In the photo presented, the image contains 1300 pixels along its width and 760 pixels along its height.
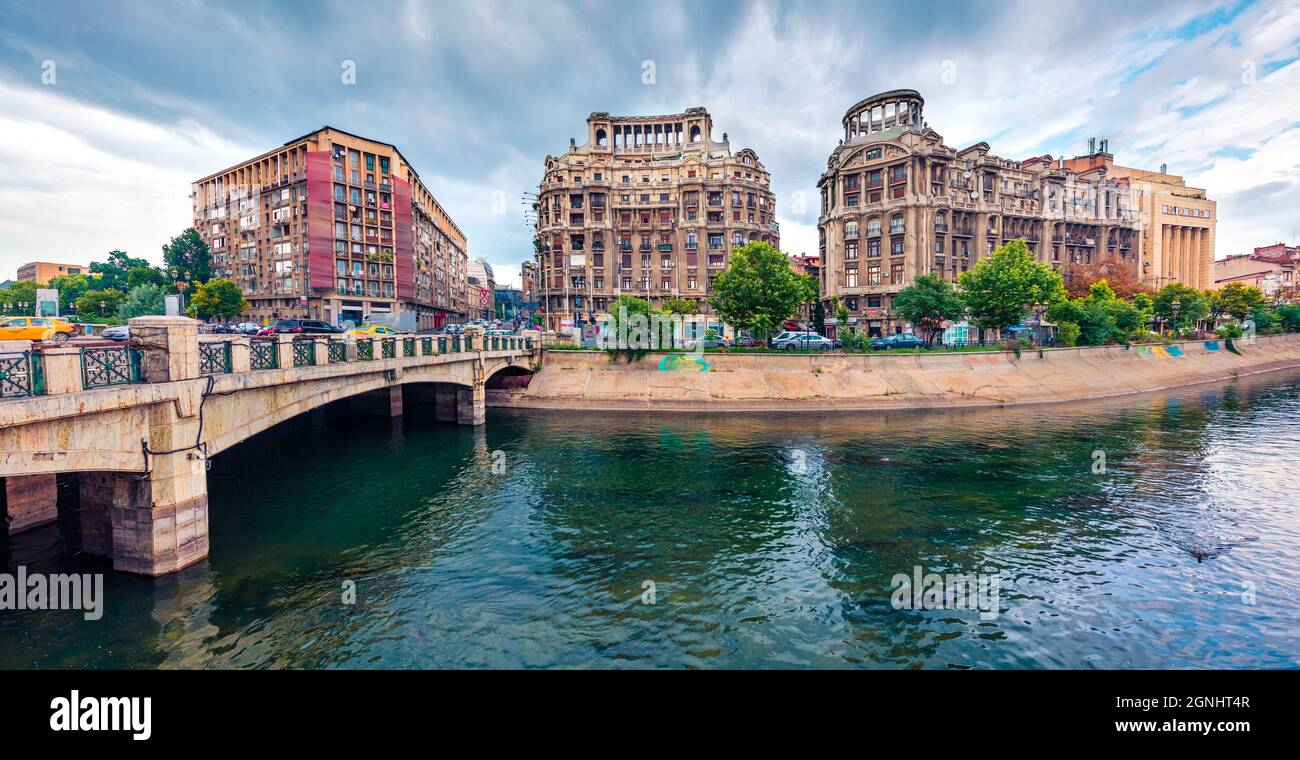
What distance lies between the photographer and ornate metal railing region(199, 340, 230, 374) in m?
17.8

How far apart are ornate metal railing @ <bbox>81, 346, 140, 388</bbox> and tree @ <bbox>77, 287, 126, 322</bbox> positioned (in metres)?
104

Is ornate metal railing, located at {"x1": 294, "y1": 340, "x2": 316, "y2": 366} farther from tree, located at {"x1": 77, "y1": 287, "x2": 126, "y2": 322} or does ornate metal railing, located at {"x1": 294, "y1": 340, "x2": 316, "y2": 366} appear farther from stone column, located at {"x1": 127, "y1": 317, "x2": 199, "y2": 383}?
tree, located at {"x1": 77, "y1": 287, "x2": 126, "y2": 322}

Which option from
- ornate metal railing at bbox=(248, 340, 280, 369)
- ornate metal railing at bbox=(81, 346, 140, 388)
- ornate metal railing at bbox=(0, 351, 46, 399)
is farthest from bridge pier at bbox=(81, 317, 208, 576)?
ornate metal railing at bbox=(248, 340, 280, 369)

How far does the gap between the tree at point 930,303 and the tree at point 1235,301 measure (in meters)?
53.5

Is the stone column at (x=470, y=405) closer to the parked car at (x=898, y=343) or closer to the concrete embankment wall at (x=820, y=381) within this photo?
the concrete embankment wall at (x=820, y=381)

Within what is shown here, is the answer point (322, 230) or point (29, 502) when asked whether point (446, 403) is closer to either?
point (29, 502)

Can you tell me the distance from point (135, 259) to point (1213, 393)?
181762 mm

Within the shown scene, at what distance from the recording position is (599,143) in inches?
3757
